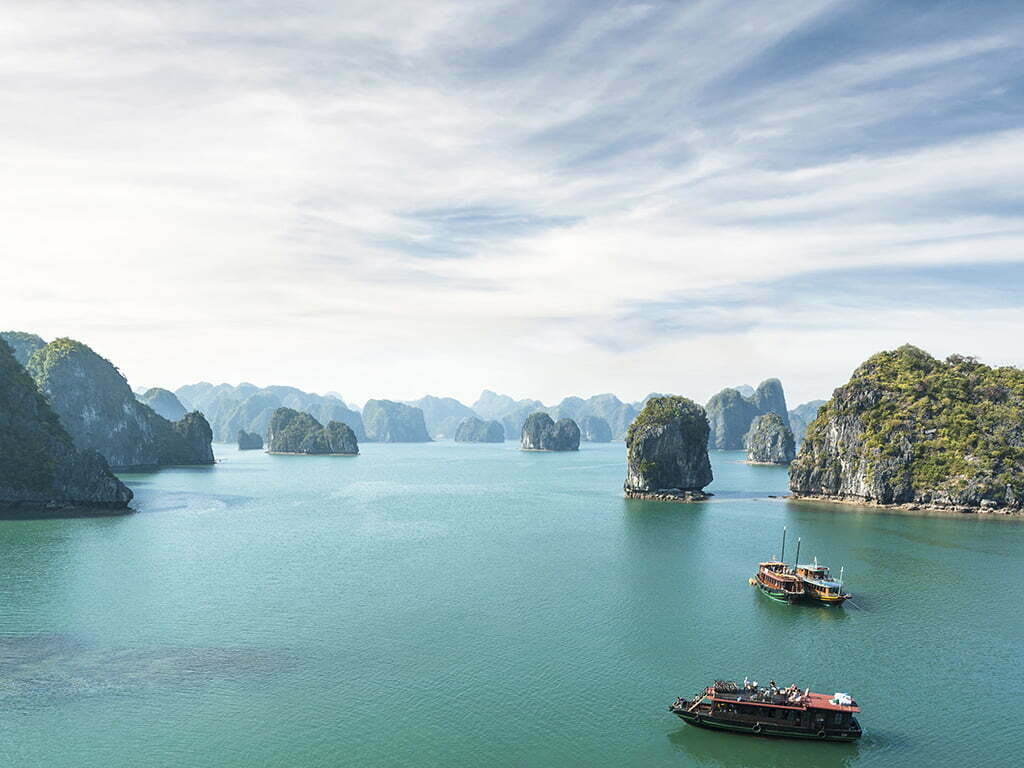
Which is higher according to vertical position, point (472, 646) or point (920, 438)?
point (920, 438)

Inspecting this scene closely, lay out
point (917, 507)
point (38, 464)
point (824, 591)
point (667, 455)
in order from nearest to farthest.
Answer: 1. point (824, 591)
2. point (38, 464)
3. point (917, 507)
4. point (667, 455)

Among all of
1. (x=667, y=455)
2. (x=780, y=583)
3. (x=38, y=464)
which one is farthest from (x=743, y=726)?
(x=38, y=464)

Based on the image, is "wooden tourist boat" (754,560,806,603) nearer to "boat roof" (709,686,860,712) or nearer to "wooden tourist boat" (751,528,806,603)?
"wooden tourist boat" (751,528,806,603)

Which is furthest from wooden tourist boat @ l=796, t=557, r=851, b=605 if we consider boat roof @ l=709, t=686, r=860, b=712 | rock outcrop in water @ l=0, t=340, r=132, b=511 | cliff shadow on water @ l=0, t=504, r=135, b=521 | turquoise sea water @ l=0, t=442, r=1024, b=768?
rock outcrop in water @ l=0, t=340, r=132, b=511

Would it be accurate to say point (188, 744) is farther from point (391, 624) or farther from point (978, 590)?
point (978, 590)

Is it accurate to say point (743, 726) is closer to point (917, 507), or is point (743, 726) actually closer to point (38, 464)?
point (917, 507)
